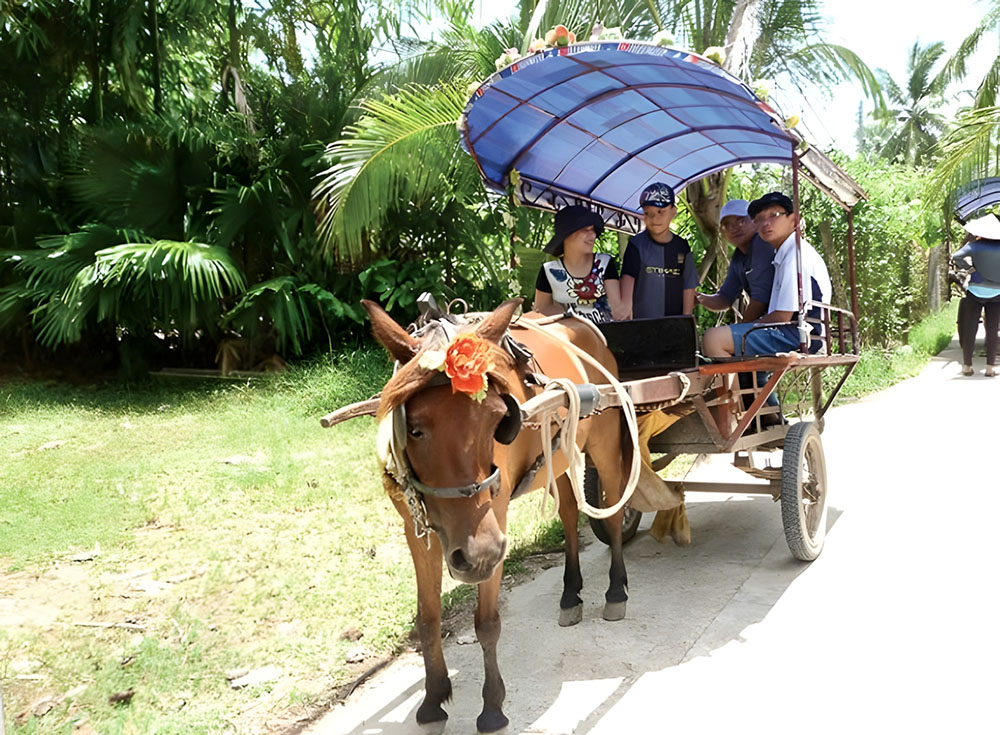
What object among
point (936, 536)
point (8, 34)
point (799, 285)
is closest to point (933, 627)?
point (936, 536)

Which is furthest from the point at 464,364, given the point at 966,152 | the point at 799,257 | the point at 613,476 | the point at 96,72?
the point at 96,72

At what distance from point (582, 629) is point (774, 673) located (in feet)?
3.05

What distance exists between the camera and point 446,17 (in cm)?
941

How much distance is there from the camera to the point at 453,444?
2525mm

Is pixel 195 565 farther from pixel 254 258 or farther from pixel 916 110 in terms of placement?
pixel 916 110

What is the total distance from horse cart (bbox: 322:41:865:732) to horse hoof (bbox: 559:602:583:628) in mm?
13

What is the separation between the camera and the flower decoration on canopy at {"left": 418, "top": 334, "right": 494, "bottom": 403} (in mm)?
2471

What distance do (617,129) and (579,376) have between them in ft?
6.58

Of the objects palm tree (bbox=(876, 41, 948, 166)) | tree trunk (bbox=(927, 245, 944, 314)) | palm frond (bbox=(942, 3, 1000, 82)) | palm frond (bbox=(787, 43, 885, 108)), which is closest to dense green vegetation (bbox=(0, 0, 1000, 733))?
palm frond (bbox=(787, 43, 885, 108))

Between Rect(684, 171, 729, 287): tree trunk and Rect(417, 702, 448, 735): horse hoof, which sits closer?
Rect(417, 702, 448, 735): horse hoof

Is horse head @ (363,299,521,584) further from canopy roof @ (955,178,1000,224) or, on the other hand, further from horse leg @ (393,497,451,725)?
canopy roof @ (955,178,1000,224)

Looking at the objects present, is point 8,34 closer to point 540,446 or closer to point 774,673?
point 540,446

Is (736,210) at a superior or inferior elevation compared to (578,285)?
superior

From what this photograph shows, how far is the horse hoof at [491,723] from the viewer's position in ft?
9.86
